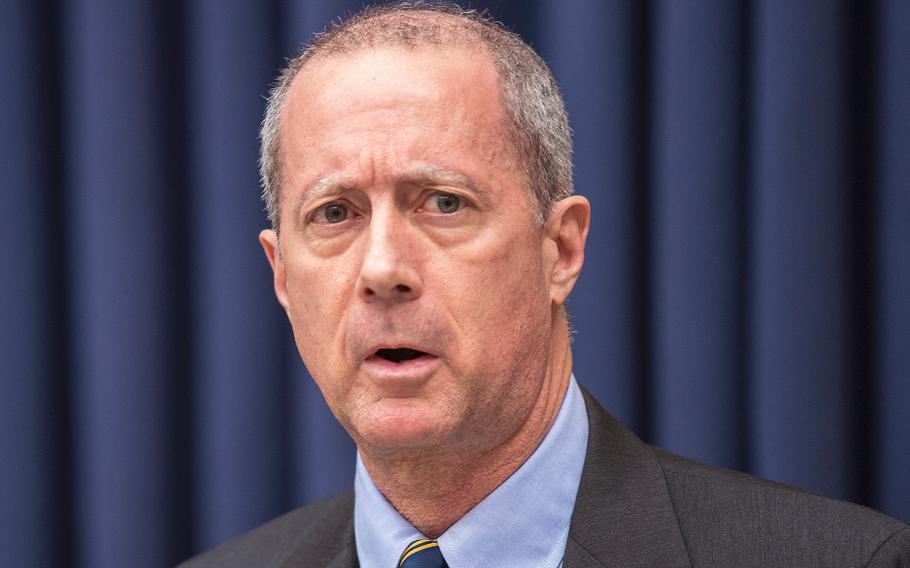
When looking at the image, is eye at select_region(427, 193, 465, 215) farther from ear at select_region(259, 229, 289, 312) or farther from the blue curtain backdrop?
the blue curtain backdrop

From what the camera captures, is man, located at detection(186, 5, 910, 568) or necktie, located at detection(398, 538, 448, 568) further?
necktie, located at detection(398, 538, 448, 568)

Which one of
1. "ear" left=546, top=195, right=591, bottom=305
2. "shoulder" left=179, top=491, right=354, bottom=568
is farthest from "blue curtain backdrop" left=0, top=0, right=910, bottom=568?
"ear" left=546, top=195, right=591, bottom=305

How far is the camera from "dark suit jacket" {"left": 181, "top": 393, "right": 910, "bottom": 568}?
133 centimetres

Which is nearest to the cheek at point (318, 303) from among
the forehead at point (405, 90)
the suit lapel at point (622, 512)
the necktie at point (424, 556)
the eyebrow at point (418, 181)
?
the eyebrow at point (418, 181)

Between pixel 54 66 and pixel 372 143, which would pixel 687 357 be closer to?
pixel 372 143

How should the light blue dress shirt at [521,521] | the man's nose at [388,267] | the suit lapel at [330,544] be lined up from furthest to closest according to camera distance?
the suit lapel at [330,544], the light blue dress shirt at [521,521], the man's nose at [388,267]

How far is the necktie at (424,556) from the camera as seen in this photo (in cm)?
145

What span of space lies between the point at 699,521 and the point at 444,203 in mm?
593

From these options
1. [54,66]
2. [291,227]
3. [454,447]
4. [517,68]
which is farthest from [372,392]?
[54,66]

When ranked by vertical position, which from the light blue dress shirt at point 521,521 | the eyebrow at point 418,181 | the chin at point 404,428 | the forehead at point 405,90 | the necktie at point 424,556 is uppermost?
the forehead at point 405,90

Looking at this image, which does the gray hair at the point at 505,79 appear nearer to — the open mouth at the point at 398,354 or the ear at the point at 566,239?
the ear at the point at 566,239

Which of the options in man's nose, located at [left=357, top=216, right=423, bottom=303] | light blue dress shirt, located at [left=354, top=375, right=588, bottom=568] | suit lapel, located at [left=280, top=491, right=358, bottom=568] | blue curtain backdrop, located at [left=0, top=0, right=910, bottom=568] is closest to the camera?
man's nose, located at [left=357, top=216, right=423, bottom=303]

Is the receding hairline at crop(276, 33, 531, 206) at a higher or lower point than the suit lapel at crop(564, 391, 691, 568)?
higher

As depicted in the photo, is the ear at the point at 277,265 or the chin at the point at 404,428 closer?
the chin at the point at 404,428
